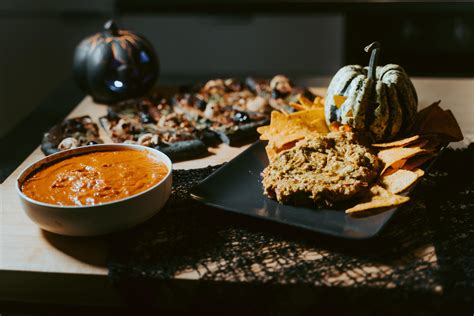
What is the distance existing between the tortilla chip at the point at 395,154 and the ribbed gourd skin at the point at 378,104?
0.14m

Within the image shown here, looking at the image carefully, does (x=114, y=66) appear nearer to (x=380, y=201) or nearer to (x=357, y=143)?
(x=357, y=143)

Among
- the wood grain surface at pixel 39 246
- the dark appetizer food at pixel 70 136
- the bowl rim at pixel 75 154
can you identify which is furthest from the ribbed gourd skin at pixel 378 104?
the dark appetizer food at pixel 70 136

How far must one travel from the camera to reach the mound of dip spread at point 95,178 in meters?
1.21

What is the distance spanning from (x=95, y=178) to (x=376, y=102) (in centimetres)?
77

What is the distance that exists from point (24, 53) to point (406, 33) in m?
2.45

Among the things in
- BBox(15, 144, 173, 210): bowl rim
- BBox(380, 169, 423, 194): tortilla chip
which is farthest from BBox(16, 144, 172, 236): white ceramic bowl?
BBox(380, 169, 423, 194): tortilla chip

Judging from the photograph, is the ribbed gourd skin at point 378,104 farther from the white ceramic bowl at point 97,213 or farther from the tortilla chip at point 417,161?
the white ceramic bowl at point 97,213

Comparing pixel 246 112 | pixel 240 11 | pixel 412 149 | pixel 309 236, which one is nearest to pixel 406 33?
pixel 240 11

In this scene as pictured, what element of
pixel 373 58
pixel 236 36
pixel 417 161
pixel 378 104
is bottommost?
pixel 236 36

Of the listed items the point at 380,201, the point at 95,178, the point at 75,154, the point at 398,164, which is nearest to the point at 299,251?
the point at 380,201

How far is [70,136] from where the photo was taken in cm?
175

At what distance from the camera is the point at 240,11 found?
3.72 metres

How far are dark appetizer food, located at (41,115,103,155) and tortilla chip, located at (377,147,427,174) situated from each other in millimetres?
825

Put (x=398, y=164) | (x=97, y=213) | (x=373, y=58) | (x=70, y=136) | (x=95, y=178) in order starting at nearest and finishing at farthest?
(x=97, y=213), (x=95, y=178), (x=398, y=164), (x=373, y=58), (x=70, y=136)
